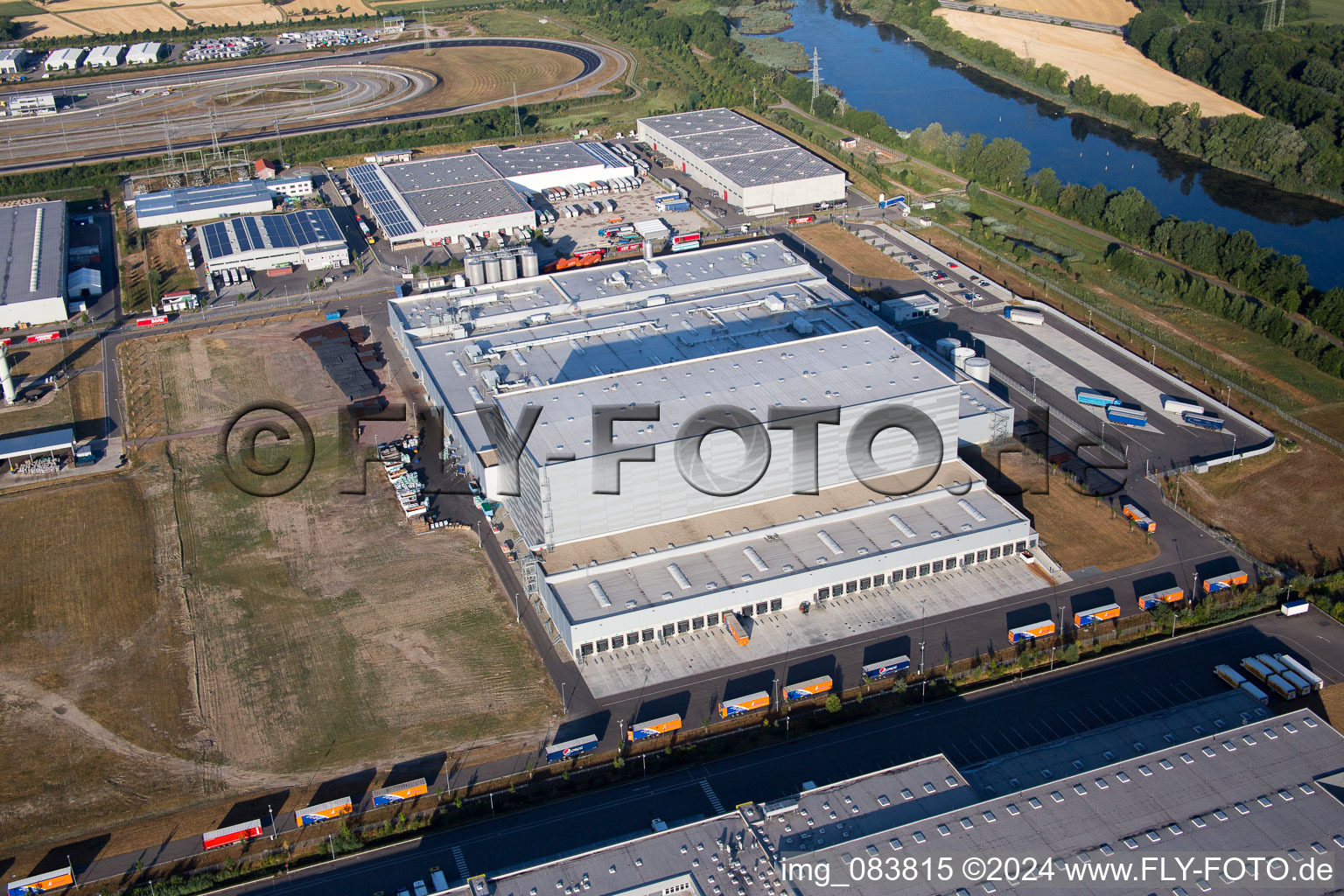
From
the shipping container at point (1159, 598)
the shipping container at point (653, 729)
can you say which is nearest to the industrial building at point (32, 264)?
the shipping container at point (653, 729)

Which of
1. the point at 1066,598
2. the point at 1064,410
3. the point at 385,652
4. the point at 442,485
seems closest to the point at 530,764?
the point at 385,652

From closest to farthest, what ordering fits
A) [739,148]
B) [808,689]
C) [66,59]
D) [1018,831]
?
[1018,831] < [808,689] < [739,148] < [66,59]

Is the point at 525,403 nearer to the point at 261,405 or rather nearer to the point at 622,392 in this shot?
the point at 622,392

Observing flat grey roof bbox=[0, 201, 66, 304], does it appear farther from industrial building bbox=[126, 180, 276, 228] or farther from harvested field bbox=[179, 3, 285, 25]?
harvested field bbox=[179, 3, 285, 25]

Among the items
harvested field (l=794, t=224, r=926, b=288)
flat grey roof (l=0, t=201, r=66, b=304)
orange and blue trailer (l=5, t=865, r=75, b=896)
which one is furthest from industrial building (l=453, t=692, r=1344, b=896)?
flat grey roof (l=0, t=201, r=66, b=304)

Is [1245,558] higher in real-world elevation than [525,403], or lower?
lower

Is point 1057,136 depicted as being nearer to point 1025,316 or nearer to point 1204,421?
point 1025,316

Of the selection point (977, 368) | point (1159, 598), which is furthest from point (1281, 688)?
point (977, 368)
